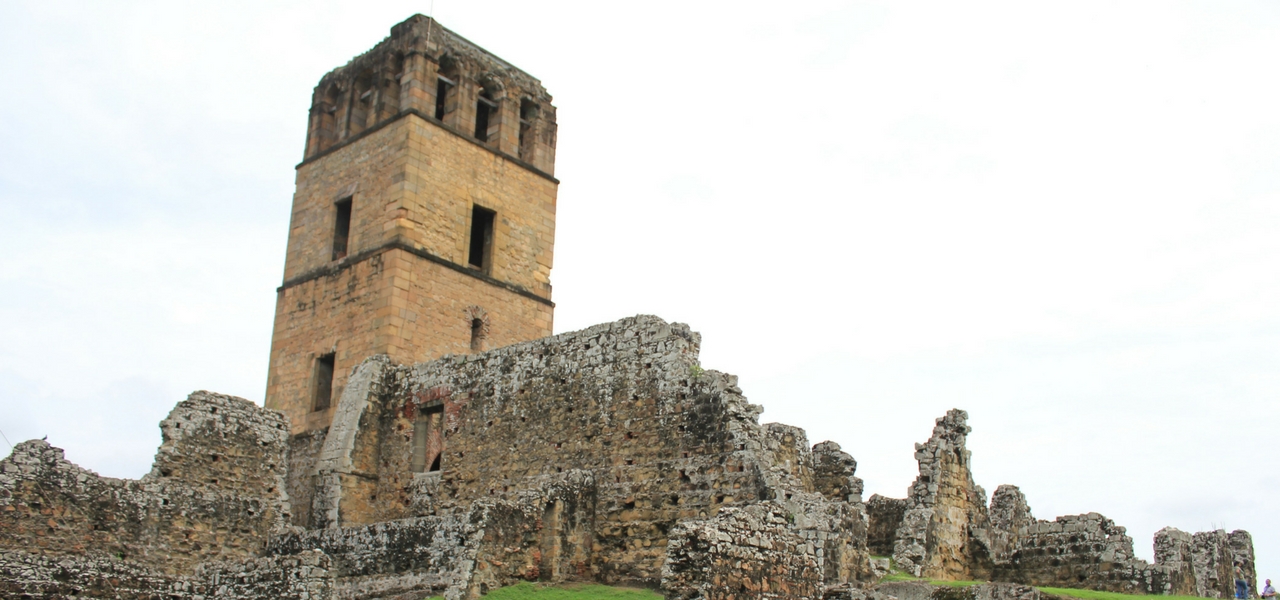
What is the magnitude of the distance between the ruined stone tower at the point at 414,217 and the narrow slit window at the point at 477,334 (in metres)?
0.02

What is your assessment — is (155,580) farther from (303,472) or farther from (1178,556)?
(1178,556)

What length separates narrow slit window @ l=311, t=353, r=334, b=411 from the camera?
74.5 feet

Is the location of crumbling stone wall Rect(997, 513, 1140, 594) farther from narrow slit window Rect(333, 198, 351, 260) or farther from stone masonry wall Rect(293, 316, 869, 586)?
narrow slit window Rect(333, 198, 351, 260)

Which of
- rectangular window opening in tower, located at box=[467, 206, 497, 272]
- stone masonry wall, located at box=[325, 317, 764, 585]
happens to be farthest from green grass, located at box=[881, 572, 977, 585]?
rectangular window opening in tower, located at box=[467, 206, 497, 272]

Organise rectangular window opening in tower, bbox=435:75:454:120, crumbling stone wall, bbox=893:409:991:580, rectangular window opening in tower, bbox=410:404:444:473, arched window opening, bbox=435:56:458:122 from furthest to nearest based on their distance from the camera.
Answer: rectangular window opening in tower, bbox=435:75:454:120, arched window opening, bbox=435:56:458:122, rectangular window opening in tower, bbox=410:404:444:473, crumbling stone wall, bbox=893:409:991:580

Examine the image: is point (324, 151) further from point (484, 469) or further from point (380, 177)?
point (484, 469)

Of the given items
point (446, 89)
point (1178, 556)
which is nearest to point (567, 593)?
point (1178, 556)

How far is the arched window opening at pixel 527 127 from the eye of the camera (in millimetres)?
26250

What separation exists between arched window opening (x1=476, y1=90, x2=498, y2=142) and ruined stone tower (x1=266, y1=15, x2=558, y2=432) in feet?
0.10

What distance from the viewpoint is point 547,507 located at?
1523cm

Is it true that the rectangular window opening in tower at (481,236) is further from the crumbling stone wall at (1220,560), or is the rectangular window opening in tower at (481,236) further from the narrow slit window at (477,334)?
the crumbling stone wall at (1220,560)

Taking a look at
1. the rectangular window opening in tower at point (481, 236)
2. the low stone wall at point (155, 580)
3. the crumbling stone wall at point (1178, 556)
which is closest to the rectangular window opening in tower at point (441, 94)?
the rectangular window opening in tower at point (481, 236)

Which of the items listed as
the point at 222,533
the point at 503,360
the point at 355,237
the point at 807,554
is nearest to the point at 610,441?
the point at 503,360

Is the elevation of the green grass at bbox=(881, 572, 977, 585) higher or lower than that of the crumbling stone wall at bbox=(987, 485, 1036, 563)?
lower
